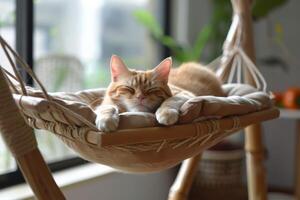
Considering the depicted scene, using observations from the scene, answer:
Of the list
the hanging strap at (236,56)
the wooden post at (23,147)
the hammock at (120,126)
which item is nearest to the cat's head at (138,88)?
the hammock at (120,126)

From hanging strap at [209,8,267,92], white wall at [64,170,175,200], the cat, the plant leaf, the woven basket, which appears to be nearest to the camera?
the cat

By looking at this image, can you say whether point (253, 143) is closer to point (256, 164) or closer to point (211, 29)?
point (256, 164)

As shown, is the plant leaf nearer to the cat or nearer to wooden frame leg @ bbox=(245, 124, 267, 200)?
wooden frame leg @ bbox=(245, 124, 267, 200)

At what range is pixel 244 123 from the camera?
103 cm

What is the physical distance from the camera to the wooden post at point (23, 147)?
0.74 m

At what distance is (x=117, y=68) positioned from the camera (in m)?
1.03

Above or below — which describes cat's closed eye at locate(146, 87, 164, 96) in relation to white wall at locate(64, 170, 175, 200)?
above

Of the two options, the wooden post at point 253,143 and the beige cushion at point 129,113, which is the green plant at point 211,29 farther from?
the beige cushion at point 129,113

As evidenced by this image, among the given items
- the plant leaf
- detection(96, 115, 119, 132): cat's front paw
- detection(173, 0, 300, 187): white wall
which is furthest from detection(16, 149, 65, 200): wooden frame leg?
detection(173, 0, 300, 187): white wall

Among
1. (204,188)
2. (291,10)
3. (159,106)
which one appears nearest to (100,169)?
(204,188)

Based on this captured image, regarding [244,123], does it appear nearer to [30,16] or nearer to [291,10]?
[30,16]

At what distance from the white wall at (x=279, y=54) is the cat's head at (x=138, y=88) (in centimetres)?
132

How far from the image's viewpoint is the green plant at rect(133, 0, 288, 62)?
82.4 inches

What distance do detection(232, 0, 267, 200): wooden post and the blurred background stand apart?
469 millimetres
